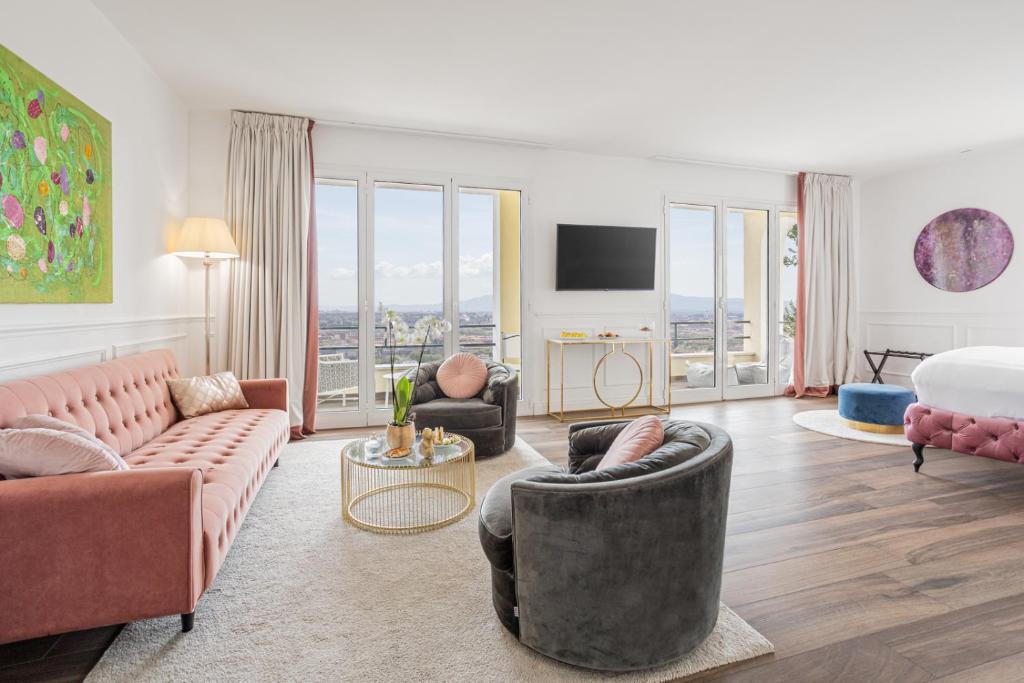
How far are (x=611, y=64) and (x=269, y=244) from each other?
9.99 ft

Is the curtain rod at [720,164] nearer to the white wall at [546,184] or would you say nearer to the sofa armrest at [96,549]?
the white wall at [546,184]

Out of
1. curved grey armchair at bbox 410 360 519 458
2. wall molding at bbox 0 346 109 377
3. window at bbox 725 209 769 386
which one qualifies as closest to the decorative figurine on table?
curved grey armchair at bbox 410 360 519 458

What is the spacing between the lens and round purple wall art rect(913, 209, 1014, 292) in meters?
5.73

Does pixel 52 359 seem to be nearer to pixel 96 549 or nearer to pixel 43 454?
pixel 43 454

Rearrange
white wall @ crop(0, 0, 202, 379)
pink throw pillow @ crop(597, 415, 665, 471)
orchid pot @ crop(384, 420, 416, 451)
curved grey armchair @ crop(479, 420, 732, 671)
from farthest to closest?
orchid pot @ crop(384, 420, 416, 451)
white wall @ crop(0, 0, 202, 379)
pink throw pillow @ crop(597, 415, 665, 471)
curved grey armchair @ crop(479, 420, 732, 671)

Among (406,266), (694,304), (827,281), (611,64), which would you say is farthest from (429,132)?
(827,281)

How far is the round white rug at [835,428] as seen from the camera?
464 centimetres

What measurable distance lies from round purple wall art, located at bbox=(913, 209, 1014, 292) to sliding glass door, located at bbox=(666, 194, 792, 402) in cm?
163

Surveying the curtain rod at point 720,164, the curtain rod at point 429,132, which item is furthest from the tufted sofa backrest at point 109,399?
the curtain rod at point 720,164

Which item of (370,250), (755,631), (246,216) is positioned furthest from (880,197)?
(246,216)

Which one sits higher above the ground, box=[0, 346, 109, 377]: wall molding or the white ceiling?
the white ceiling

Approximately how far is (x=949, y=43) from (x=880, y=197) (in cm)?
391

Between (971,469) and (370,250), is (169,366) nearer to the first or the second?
(370,250)

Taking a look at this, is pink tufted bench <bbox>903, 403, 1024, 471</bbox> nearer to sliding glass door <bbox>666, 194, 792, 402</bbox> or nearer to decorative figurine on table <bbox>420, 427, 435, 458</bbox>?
sliding glass door <bbox>666, 194, 792, 402</bbox>
